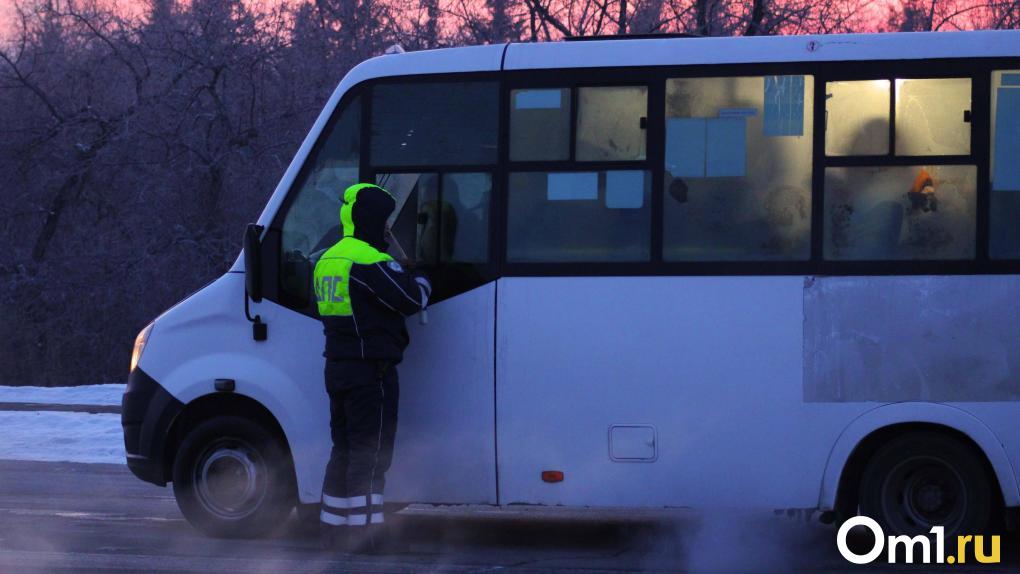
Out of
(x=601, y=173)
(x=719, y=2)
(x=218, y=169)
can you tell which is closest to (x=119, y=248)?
(x=218, y=169)

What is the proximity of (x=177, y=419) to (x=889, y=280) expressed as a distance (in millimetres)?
4236

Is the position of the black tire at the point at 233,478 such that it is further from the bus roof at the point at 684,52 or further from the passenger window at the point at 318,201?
the bus roof at the point at 684,52

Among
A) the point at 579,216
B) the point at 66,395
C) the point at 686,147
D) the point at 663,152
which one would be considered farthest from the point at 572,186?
the point at 66,395

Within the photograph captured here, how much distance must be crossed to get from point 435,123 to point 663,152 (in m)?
1.33

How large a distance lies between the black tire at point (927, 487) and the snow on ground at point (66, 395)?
1240 cm

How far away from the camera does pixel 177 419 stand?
27.9 ft

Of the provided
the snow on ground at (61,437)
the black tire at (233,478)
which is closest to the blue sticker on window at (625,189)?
the black tire at (233,478)

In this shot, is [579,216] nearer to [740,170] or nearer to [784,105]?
[740,170]

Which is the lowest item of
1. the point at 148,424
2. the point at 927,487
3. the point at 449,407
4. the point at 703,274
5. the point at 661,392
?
the point at 927,487

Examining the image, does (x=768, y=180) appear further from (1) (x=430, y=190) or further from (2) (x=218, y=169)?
(2) (x=218, y=169)

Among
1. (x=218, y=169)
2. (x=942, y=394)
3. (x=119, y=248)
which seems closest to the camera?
(x=942, y=394)

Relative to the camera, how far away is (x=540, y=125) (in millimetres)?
7973

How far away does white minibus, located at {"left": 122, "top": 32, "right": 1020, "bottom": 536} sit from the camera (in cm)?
755

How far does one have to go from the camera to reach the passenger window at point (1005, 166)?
7.52m
